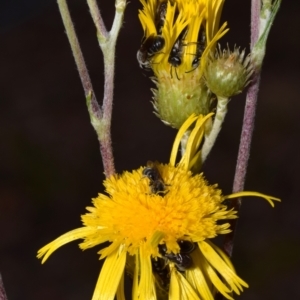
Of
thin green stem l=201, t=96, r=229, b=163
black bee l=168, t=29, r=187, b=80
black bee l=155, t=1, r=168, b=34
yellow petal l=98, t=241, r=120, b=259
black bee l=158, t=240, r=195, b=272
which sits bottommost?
black bee l=158, t=240, r=195, b=272

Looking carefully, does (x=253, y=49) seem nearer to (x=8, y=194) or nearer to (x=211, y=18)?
(x=211, y=18)

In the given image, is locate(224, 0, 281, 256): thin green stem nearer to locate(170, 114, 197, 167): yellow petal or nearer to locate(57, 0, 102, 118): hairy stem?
locate(170, 114, 197, 167): yellow petal

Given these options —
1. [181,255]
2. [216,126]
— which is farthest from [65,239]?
[216,126]

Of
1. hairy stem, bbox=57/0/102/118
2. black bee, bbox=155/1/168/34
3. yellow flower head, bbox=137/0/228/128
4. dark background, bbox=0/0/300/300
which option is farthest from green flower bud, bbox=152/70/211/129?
dark background, bbox=0/0/300/300

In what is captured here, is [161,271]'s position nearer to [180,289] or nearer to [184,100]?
[180,289]

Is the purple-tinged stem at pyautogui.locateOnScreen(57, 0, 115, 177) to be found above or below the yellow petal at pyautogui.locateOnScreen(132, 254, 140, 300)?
above

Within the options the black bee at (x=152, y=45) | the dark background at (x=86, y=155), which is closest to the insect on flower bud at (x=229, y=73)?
the black bee at (x=152, y=45)

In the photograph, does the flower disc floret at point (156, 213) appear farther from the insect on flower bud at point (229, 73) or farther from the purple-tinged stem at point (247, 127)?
the insect on flower bud at point (229, 73)
